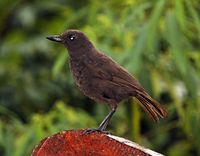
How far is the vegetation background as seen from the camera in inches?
257

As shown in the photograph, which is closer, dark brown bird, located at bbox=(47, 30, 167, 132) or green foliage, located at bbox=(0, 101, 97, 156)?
dark brown bird, located at bbox=(47, 30, 167, 132)

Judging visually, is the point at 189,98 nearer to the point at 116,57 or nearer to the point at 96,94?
the point at 116,57

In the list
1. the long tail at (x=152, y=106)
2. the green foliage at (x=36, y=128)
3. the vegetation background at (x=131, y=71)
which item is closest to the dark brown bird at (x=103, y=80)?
the long tail at (x=152, y=106)

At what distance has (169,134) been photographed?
337 inches

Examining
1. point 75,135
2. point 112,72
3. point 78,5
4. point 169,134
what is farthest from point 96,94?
point 78,5

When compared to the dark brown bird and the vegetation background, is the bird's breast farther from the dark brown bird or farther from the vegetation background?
the vegetation background

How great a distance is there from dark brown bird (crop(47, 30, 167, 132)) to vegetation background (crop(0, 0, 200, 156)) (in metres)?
1.63

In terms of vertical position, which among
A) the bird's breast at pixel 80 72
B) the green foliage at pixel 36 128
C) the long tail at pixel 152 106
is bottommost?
the green foliage at pixel 36 128

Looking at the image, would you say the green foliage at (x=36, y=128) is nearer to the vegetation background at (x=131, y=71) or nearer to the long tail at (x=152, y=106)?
the vegetation background at (x=131, y=71)

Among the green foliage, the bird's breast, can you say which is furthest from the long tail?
the green foliage

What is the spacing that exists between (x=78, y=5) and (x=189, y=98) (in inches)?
111

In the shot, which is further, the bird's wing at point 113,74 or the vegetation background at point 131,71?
the vegetation background at point 131,71

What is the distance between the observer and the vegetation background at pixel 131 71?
6.54 m

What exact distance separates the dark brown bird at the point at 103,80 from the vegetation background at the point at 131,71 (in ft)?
5.36
